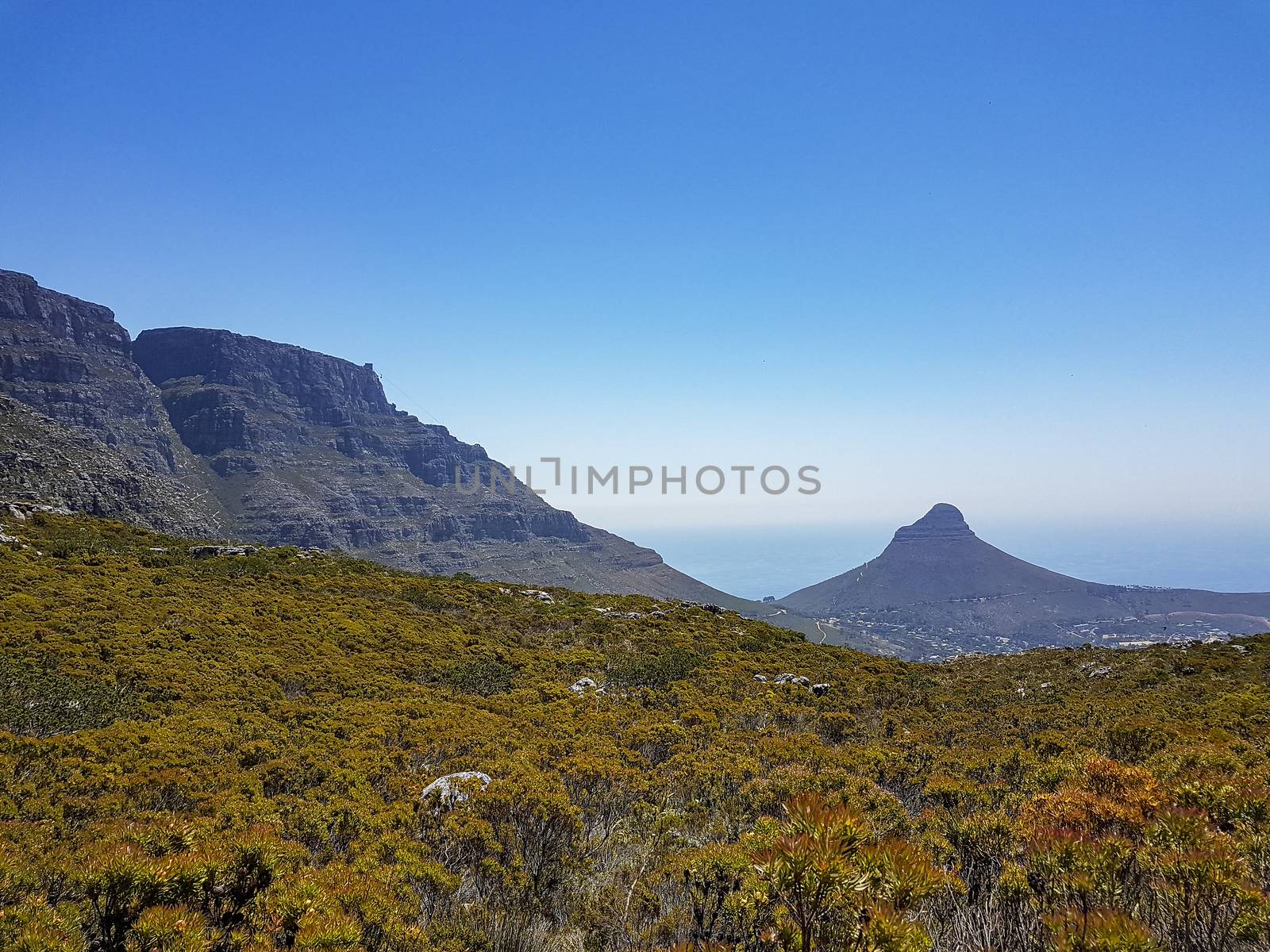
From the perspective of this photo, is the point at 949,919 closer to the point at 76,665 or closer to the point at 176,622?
the point at 76,665

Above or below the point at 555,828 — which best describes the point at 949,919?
above

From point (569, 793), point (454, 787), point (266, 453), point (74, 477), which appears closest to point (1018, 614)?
Answer: point (569, 793)

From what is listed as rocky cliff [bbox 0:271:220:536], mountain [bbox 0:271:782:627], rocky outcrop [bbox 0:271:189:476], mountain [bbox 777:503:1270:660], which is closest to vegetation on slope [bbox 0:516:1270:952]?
rocky cliff [bbox 0:271:220:536]

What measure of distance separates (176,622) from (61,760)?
9.49m

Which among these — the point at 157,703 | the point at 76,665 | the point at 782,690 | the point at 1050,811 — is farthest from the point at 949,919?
the point at 76,665

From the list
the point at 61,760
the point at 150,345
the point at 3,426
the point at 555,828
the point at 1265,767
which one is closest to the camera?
the point at 1265,767

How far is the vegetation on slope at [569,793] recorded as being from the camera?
3518 mm

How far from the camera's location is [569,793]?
26.4ft

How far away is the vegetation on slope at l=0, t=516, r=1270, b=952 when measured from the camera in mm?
3518

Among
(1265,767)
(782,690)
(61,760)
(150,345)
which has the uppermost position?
(150,345)

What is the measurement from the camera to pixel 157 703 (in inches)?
424

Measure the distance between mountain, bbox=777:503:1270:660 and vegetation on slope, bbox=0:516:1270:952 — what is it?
116676 millimetres

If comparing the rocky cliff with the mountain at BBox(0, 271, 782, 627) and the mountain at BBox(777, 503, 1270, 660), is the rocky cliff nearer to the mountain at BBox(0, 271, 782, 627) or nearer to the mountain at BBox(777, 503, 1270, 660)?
the mountain at BBox(0, 271, 782, 627)

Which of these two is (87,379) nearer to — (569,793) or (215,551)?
(215,551)
